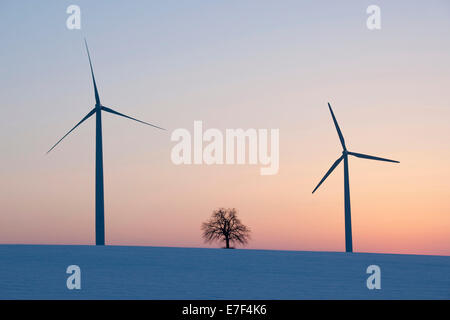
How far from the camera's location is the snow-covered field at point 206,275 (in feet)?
108

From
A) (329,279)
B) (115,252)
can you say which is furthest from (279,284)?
(115,252)

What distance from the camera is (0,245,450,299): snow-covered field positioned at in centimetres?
3278

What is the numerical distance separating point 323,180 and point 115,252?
26.4m

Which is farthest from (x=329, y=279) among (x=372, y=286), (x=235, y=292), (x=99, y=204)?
(x=99, y=204)

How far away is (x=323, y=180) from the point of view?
230 ft

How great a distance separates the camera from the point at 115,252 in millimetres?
51281

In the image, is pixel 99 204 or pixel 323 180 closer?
pixel 99 204

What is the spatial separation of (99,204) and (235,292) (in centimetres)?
2975

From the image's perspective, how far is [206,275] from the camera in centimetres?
3988

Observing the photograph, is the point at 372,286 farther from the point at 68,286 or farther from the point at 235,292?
the point at 68,286

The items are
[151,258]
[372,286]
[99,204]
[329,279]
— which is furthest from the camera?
[99,204]
